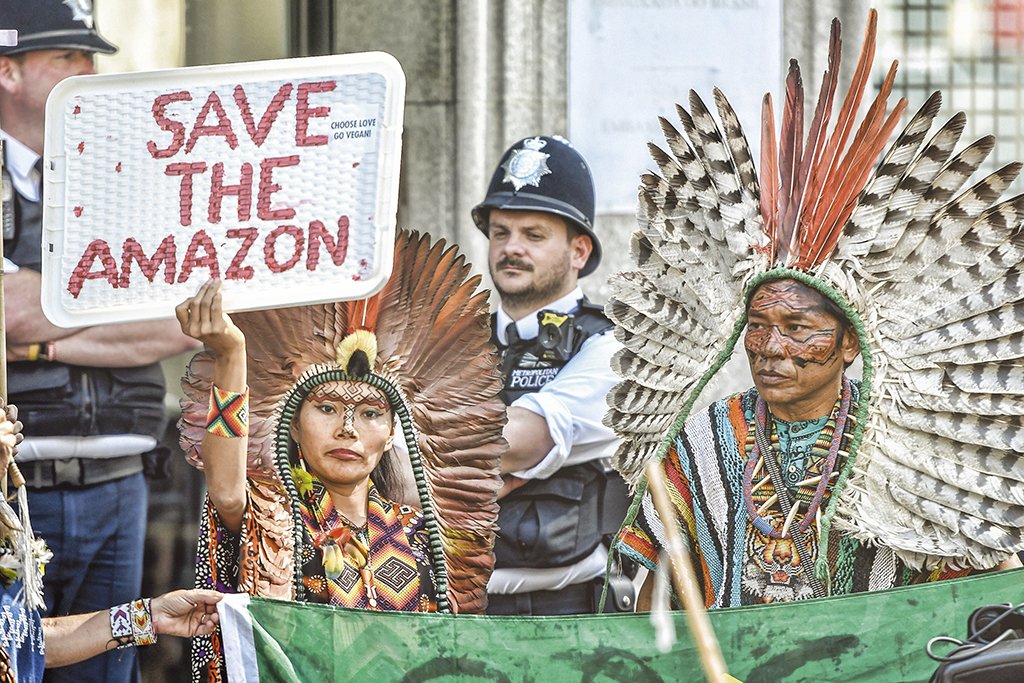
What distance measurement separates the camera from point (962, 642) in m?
3.80

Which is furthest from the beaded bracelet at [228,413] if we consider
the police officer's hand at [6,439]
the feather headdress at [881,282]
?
the feather headdress at [881,282]

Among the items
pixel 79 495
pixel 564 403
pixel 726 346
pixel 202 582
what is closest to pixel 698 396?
pixel 726 346

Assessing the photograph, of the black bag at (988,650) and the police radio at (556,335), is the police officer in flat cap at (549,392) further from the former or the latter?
the black bag at (988,650)

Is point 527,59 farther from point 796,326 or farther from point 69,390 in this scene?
point 69,390

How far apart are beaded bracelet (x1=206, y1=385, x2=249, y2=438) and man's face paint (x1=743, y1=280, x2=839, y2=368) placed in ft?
4.54

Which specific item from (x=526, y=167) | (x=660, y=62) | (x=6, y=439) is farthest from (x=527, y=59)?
(x=6, y=439)

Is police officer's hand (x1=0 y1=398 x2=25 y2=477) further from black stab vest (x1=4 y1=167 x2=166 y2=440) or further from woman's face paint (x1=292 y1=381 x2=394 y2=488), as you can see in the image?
black stab vest (x1=4 y1=167 x2=166 y2=440)

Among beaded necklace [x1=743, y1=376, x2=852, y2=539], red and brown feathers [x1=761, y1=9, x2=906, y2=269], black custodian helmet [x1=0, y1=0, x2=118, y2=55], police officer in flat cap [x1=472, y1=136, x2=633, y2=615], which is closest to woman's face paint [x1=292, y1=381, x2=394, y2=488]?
police officer in flat cap [x1=472, y1=136, x2=633, y2=615]

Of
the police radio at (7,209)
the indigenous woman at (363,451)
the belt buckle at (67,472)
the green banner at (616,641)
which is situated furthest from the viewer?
the belt buckle at (67,472)

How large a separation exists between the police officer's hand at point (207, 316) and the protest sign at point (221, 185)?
4 cm

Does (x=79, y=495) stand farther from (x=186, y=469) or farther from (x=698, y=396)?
(x=698, y=396)

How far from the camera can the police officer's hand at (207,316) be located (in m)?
4.00

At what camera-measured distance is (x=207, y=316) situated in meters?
4.00

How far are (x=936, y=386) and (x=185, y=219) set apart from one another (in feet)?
6.51
